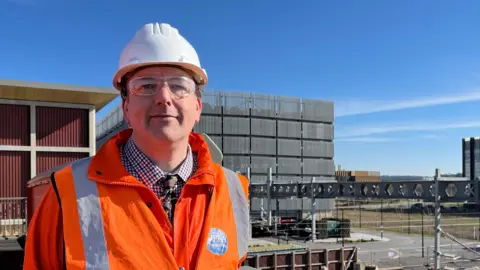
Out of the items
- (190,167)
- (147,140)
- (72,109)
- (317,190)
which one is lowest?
(317,190)

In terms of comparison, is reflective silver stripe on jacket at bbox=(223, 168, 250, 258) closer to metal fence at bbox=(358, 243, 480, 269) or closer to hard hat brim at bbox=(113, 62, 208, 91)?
hard hat brim at bbox=(113, 62, 208, 91)

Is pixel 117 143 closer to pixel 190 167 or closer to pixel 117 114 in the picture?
pixel 190 167

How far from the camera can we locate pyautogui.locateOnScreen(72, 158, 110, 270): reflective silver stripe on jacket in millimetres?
1980

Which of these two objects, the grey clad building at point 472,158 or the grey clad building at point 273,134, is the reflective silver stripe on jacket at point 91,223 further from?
the grey clad building at point 472,158

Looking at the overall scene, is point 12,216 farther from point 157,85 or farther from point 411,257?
point 411,257

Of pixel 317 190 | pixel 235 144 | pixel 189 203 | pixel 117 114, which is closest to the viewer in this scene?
pixel 189 203

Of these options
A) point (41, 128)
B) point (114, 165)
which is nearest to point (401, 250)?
point (41, 128)

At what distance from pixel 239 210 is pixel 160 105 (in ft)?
2.96

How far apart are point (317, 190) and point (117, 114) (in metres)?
24.7

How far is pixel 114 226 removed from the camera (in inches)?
80.6

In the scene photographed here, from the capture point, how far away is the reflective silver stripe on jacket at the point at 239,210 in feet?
8.44

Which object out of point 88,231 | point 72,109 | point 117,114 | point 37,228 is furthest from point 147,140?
point 117,114

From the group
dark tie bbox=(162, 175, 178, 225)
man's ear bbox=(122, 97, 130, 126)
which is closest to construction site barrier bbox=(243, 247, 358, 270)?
dark tie bbox=(162, 175, 178, 225)

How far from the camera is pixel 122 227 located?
2066 millimetres
